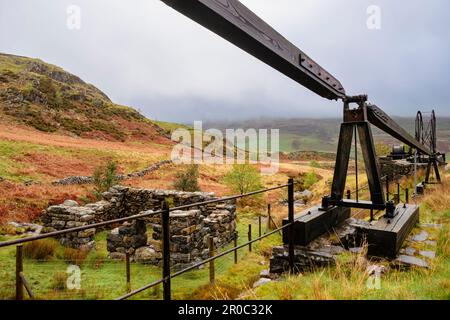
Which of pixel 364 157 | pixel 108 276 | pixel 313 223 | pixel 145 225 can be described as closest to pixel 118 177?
pixel 145 225

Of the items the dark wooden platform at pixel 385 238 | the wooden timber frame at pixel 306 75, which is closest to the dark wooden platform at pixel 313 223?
the wooden timber frame at pixel 306 75

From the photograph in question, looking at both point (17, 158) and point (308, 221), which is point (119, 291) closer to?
point (308, 221)

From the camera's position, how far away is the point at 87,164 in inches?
965

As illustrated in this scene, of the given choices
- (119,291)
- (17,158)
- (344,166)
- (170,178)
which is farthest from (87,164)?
(344,166)

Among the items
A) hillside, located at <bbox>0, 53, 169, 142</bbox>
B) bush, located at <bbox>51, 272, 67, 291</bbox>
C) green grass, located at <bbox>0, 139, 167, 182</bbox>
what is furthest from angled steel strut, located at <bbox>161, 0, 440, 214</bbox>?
hillside, located at <bbox>0, 53, 169, 142</bbox>

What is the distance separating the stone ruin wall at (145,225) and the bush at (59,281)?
244 cm

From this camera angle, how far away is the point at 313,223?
5227mm

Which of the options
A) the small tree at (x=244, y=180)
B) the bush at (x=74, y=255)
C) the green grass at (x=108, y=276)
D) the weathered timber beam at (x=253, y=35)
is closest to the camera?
the weathered timber beam at (x=253, y=35)

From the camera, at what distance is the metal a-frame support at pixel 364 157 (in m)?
5.59

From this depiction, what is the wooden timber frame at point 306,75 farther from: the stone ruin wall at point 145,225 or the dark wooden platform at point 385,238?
the stone ruin wall at point 145,225

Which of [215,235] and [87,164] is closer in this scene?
[215,235]

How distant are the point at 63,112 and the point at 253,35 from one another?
49.7 meters

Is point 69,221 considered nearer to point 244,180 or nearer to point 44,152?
point 244,180
